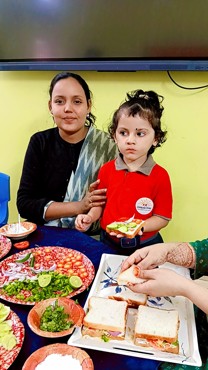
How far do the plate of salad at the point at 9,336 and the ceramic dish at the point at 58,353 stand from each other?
59 millimetres

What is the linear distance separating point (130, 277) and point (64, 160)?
3.36ft

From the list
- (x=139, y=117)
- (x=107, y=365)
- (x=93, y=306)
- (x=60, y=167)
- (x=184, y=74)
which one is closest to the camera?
(x=107, y=365)

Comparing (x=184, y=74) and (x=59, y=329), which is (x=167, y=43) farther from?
(x=59, y=329)

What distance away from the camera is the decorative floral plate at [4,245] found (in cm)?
134

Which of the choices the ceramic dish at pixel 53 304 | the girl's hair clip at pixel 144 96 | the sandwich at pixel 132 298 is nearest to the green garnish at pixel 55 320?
the ceramic dish at pixel 53 304

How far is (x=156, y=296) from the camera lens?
3.48 feet

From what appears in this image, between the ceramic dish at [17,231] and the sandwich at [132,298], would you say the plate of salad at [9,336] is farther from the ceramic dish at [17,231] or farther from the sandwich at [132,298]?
the ceramic dish at [17,231]

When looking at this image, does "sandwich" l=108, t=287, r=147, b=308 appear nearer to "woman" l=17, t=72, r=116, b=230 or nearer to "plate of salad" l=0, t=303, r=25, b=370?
"plate of salad" l=0, t=303, r=25, b=370

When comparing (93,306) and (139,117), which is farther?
(139,117)

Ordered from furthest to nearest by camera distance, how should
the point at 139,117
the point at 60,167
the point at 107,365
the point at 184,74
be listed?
the point at 184,74
the point at 60,167
the point at 139,117
the point at 107,365

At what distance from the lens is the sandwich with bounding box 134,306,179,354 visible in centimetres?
91

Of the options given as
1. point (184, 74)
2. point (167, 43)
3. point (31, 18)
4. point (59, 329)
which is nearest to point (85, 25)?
point (31, 18)

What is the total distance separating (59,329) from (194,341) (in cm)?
38

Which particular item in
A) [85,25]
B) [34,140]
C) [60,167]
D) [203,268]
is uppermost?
[85,25]
